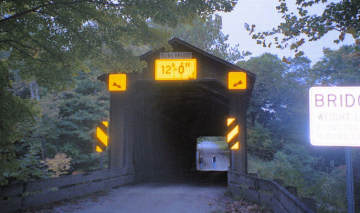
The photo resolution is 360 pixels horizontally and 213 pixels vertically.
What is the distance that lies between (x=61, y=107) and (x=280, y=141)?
25.4m

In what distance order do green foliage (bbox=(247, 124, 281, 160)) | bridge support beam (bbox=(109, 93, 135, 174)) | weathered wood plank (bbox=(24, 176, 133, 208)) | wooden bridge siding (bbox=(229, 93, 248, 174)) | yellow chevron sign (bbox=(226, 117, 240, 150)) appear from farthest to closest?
green foliage (bbox=(247, 124, 281, 160)) → bridge support beam (bbox=(109, 93, 135, 174)) → wooden bridge siding (bbox=(229, 93, 248, 174)) → yellow chevron sign (bbox=(226, 117, 240, 150)) → weathered wood plank (bbox=(24, 176, 133, 208))

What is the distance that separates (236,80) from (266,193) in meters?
4.96

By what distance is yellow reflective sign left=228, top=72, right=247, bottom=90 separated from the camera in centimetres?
1112

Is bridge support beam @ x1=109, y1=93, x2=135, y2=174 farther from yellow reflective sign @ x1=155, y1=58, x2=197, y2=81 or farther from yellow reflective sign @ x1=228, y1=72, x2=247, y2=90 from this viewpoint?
yellow reflective sign @ x1=228, y1=72, x2=247, y2=90

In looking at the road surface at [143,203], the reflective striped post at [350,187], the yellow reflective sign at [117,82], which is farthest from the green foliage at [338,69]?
the reflective striped post at [350,187]

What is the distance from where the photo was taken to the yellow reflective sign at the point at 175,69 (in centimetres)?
1077

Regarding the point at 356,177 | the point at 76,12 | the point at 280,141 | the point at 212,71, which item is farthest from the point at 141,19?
the point at 280,141

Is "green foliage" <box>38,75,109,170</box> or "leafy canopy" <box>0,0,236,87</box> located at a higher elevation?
"leafy canopy" <box>0,0,236,87</box>

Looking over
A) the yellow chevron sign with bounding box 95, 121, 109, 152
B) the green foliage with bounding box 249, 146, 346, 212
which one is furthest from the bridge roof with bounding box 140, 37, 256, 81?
the green foliage with bounding box 249, 146, 346, 212

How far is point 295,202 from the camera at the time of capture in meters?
4.13

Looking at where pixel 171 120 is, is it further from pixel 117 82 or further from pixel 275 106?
pixel 275 106

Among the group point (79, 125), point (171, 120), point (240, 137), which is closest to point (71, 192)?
point (240, 137)

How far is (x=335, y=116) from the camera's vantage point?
2.93 metres

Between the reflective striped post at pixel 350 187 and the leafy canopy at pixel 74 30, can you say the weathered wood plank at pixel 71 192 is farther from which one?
the reflective striped post at pixel 350 187
